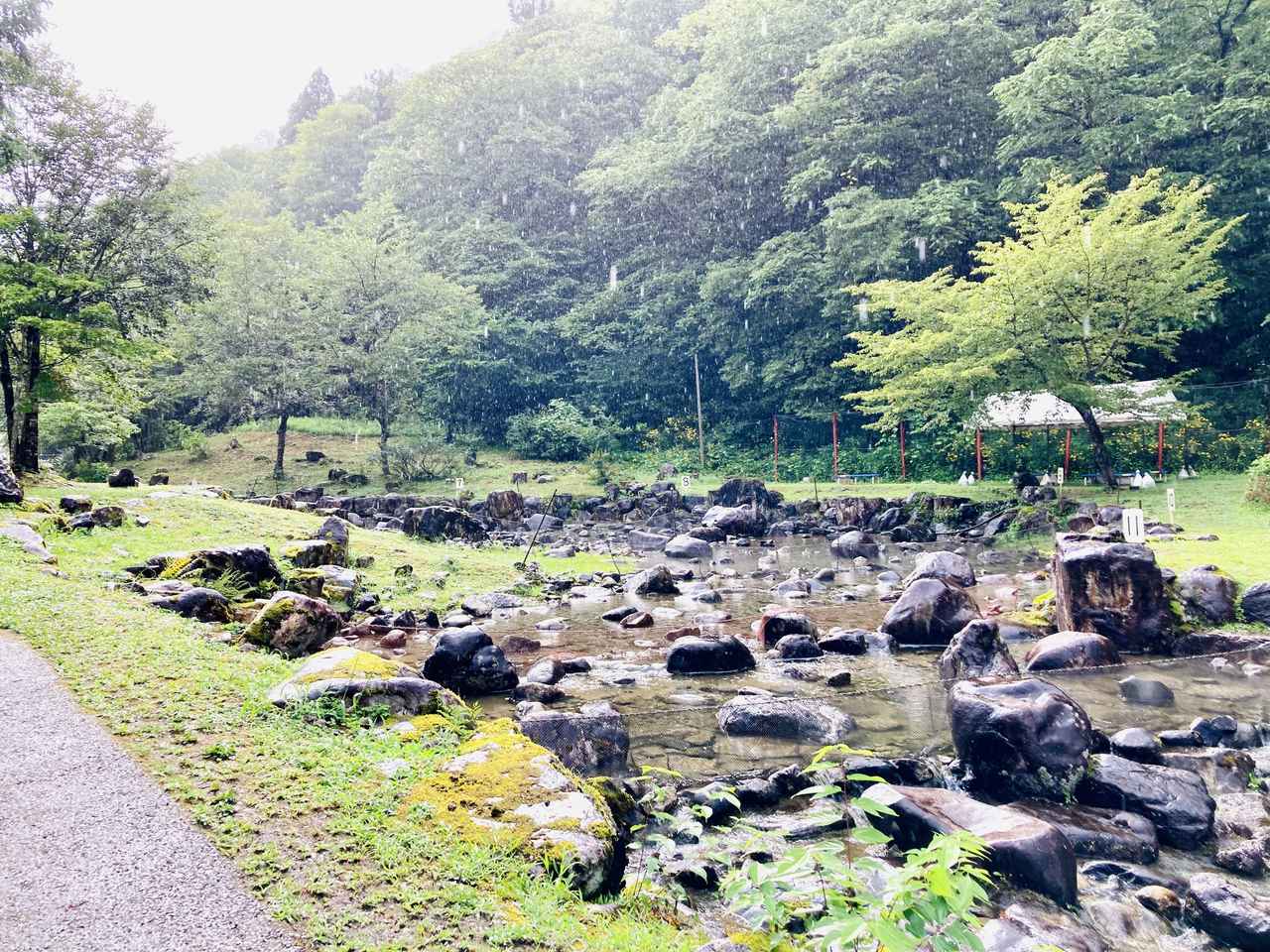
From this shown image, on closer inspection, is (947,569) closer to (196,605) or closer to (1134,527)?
(1134,527)

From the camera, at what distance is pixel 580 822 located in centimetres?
414

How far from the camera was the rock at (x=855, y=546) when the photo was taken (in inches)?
782

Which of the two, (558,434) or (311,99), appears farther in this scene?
(311,99)

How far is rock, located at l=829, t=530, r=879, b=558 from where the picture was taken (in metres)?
19.9

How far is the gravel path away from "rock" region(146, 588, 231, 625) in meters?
4.42

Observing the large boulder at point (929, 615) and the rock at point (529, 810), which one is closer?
the rock at point (529, 810)

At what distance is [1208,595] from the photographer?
10195mm

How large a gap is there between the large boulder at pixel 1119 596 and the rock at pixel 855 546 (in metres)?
9.32

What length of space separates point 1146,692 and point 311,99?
9683cm

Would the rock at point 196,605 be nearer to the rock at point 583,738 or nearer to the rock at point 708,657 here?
the rock at point 583,738

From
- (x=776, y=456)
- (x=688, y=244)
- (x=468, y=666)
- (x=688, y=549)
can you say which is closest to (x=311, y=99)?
(x=688, y=244)

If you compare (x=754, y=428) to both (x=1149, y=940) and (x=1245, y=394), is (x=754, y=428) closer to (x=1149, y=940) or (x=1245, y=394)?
(x=1245, y=394)

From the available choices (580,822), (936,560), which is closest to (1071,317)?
(936,560)

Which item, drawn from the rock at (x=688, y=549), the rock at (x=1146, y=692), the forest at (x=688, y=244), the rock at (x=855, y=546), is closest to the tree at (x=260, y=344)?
the forest at (x=688, y=244)
